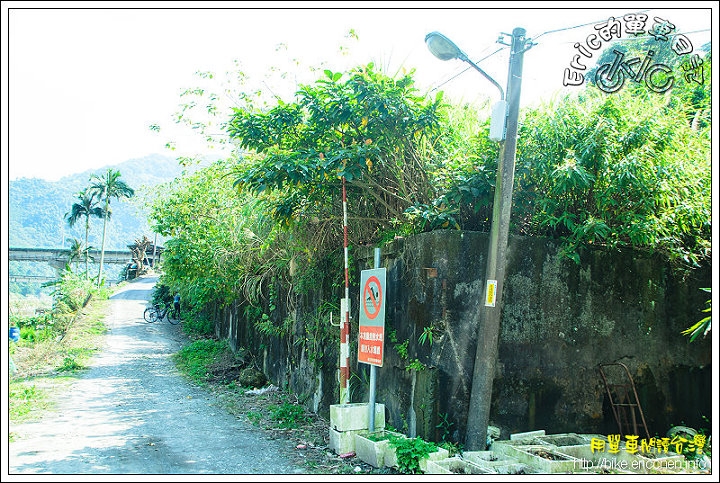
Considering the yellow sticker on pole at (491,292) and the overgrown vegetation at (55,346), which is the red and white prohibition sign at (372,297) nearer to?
the yellow sticker on pole at (491,292)

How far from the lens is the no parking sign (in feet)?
21.0

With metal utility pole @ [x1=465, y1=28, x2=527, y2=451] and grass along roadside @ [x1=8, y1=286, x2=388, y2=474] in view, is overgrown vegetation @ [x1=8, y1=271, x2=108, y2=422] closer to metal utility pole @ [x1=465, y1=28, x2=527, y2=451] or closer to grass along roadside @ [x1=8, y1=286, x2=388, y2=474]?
grass along roadside @ [x1=8, y1=286, x2=388, y2=474]

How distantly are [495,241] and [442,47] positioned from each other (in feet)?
6.51

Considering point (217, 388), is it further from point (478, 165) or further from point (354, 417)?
point (478, 165)

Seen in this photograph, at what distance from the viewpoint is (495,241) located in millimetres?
5820

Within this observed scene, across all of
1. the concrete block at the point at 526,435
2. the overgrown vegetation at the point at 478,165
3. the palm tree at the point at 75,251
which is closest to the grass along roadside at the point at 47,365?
the overgrown vegetation at the point at 478,165

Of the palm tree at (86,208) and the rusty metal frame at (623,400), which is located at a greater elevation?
the palm tree at (86,208)

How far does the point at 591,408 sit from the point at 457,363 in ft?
5.36

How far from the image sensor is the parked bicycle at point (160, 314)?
23453 millimetres

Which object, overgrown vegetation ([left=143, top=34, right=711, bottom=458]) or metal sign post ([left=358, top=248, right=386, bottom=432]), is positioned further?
metal sign post ([left=358, top=248, right=386, bottom=432])

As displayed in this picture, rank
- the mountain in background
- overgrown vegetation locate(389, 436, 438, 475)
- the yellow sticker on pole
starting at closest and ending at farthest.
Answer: overgrown vegetation locate(389, 436, 438, 475)
the yellow sticker on pole
the mountain in background

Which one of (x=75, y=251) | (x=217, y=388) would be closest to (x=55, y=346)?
(x=217, y=388)

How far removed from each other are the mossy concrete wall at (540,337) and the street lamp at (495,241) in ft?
0.80

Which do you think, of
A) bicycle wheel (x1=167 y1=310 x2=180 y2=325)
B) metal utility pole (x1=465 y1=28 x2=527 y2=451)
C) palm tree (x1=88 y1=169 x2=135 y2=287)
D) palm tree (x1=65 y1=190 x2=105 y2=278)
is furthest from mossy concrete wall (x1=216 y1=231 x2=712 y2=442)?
palm tree (x1=65 y1=190 x2=105 y2=278)
